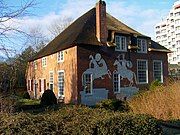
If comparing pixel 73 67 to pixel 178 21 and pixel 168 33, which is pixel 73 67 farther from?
pixel 168 33

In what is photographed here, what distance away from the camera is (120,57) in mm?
34125

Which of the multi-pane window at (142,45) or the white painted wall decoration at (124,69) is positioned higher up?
the multi-pane window at (142,45)

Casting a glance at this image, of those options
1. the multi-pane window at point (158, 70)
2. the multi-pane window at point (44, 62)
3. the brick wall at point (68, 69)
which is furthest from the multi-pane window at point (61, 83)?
the multi-pane window at point (158, 70)

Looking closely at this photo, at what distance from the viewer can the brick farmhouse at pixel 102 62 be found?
31.5m

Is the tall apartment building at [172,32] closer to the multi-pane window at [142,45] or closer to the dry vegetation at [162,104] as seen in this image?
the multi-pane window at [142,45]

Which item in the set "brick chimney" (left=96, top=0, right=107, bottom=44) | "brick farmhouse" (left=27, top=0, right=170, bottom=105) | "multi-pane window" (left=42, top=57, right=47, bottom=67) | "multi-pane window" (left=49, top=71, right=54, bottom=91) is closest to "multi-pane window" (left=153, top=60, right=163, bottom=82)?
"brick farmhouse" (left=27, top=0, right=170, bottom=105)

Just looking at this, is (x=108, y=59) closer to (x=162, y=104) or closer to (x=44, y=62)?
(x=44, y=62)

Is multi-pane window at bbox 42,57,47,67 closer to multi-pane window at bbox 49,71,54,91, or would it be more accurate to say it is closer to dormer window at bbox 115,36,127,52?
multi-pane window at bbox 49,71,54,91

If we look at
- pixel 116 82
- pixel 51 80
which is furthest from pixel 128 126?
pixel 51 80

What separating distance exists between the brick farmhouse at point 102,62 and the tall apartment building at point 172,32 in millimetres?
78827

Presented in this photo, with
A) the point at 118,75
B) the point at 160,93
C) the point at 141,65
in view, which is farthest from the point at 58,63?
the point at 160,93

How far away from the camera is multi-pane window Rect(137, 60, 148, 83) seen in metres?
36.1

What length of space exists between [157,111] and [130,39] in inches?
786

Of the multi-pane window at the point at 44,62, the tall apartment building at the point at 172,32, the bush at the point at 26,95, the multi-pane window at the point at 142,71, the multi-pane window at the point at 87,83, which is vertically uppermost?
the tall apartment building at the point at 172,32
